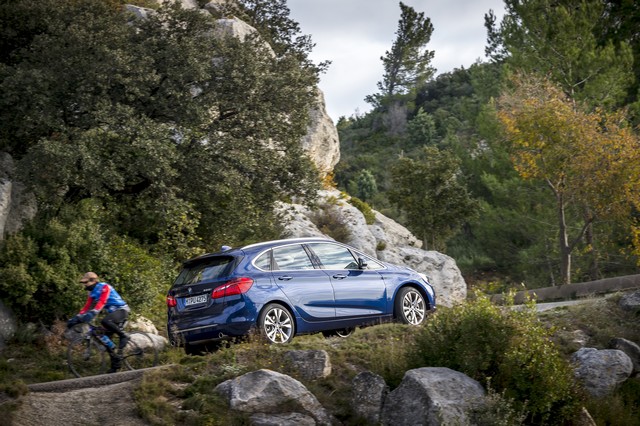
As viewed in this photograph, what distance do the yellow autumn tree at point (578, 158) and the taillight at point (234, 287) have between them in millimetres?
16726

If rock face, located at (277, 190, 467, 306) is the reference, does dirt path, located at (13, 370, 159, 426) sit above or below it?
below

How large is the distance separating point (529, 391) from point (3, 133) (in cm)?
1315

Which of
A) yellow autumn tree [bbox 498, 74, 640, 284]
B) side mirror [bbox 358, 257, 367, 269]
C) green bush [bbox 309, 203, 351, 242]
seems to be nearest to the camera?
side mirror [bbox 358, 257, 367, 269]

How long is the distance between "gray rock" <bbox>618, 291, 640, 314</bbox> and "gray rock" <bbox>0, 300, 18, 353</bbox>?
1146cm

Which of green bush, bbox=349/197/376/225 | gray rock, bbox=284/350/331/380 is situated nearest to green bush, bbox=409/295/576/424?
gray rock, bbox=284/350/331/380

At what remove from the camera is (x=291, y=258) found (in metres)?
12.9

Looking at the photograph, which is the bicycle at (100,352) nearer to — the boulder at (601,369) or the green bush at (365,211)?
the boulder at (601,369)

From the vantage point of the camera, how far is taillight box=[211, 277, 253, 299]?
1197cm

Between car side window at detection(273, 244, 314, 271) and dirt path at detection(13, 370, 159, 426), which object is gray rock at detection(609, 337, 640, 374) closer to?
car side window at detection(273, 244, 314, 271)

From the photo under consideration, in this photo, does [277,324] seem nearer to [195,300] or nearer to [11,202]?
[195,300]

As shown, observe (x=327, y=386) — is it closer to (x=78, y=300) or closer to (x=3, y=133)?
(x=78, y=300)

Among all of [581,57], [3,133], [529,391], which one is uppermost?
[581,57]

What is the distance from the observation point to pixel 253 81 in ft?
69.0

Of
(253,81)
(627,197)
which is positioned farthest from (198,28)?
(627,197)
